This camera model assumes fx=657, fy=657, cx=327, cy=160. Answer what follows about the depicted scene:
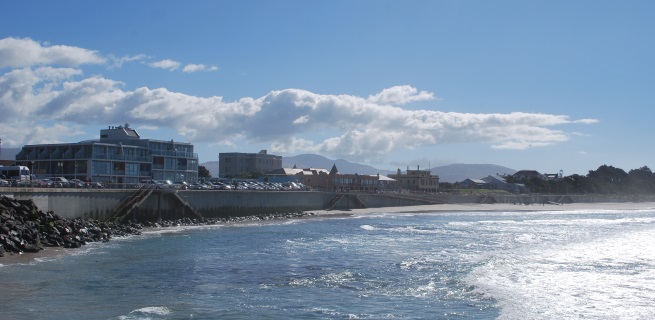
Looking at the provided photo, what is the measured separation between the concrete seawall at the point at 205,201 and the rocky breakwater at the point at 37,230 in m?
2.06

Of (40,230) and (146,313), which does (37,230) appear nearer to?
(40,230)

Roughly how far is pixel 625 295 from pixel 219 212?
47.7 metres

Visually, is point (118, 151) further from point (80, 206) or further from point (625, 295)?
point (625, 295)

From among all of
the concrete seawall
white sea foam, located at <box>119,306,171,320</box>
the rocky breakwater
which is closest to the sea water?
white sea foam, located at <box>119,306,171,320</box>

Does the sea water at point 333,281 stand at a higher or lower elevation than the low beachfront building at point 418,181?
lower

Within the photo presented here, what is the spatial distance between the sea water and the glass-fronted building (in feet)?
143

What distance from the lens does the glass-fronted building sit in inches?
3206

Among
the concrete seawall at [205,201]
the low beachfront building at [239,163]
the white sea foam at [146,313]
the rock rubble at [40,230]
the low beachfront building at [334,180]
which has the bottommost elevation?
the white sea foam at [146,313]

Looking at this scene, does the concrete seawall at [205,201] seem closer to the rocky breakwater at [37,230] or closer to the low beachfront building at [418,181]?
the rocky breakwater at [37,230]

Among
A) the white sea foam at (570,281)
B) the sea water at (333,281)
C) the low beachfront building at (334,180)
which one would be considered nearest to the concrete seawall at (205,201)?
the sea water at (333,281)

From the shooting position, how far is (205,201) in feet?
207

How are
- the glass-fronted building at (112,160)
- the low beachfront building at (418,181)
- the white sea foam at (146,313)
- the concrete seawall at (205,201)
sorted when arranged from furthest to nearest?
the low beachfront building at (418,181) → the glass-fronted building at (112,160) → the concrete seawall at (205,201) → the white sea foam at (146,313)

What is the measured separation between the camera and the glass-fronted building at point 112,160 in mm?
81438

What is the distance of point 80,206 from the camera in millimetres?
47031
